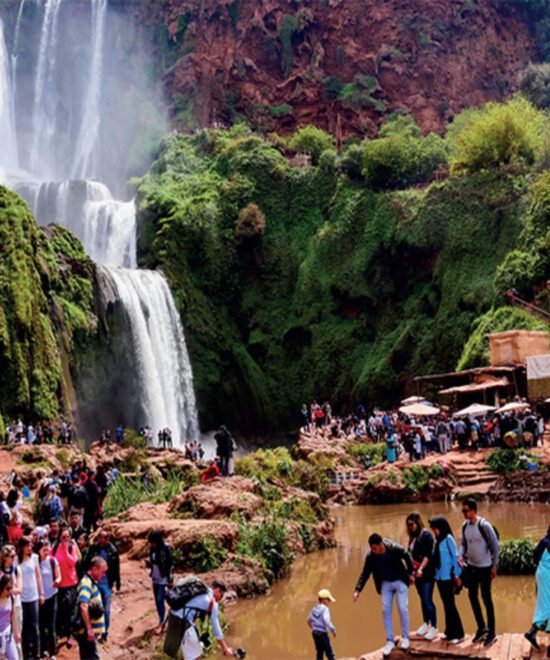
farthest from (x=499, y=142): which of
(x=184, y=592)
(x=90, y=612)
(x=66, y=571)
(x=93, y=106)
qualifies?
(x=184, y=592)

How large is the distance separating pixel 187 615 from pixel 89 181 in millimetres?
50236

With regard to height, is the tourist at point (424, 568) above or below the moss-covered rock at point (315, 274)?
below

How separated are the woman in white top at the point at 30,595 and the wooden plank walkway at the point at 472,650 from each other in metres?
3.80

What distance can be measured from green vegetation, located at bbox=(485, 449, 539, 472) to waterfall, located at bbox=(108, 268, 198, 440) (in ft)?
64.0

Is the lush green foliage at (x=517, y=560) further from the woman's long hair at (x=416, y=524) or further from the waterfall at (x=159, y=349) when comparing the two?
the waterfall at (x=159, y=349)

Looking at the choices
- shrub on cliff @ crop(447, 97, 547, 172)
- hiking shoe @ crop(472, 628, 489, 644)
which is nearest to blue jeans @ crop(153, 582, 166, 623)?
hiking shoe @ crop(472, 628, 489, 644)

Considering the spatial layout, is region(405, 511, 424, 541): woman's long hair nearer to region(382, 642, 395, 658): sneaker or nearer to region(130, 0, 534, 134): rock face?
region(382, 642, 395, 658): sneaker

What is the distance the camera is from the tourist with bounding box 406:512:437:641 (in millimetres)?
8789

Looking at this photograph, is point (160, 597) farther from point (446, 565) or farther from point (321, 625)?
point (446, 565)

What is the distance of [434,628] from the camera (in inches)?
349

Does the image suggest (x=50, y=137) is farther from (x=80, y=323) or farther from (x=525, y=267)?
(x=525, y=267)

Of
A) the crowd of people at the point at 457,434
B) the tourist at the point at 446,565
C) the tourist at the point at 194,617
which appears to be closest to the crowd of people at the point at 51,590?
the tourist at the point at 194,617

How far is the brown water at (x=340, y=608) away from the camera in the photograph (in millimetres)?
11250

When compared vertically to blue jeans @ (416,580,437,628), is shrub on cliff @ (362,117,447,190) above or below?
above
